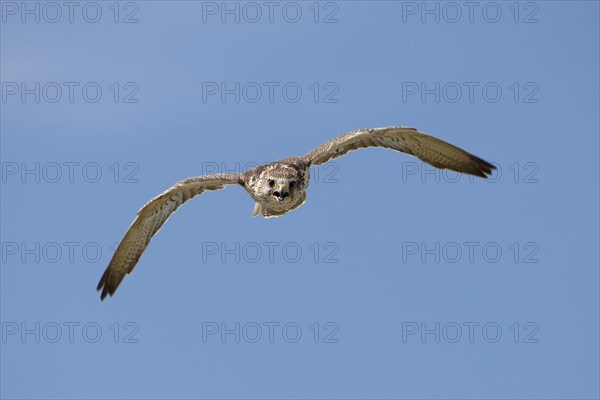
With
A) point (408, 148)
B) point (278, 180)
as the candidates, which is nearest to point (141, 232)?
point (278, 180)

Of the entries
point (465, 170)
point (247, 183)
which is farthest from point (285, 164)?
point (465, 170)

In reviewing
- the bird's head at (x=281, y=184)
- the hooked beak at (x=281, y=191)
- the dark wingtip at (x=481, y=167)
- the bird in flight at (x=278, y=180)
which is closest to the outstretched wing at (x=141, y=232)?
the bird in flight at (x=278, y=180)

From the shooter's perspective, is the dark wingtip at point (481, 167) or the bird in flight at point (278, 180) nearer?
the bird in flight at point (278, 180)

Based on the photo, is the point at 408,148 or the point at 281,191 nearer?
the point at 281,191

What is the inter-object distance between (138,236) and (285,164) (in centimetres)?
389

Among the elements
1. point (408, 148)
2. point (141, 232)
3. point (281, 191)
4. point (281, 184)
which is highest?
point (408, 148)

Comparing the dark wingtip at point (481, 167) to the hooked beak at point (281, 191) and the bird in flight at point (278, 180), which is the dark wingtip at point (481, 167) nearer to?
the bird in flight at point (278, 180)

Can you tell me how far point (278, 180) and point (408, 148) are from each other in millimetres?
3502

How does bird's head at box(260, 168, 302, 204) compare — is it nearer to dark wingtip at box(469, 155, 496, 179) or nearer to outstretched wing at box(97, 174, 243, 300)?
outstretched wing at box(97, 174, 243, 300)

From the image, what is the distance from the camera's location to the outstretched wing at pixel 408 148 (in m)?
20.9

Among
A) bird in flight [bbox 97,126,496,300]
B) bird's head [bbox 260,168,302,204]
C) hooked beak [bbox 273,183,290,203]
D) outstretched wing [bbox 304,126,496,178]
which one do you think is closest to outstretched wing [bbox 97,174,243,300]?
bird in flight [bbox 97,126,496,300]

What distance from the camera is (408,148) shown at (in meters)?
22.1

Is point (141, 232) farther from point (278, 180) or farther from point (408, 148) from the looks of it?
point (408, 148)

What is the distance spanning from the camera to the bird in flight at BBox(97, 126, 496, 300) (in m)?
20.1
